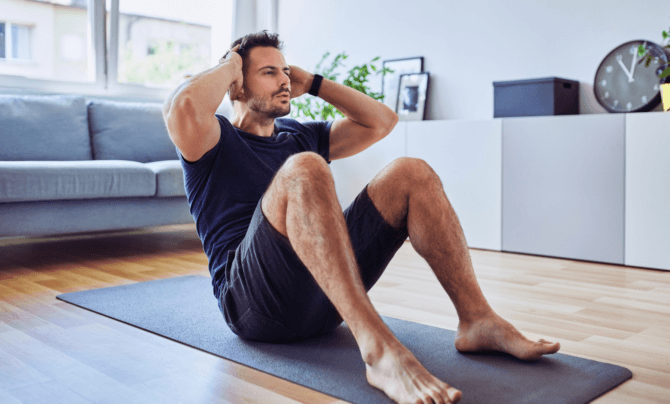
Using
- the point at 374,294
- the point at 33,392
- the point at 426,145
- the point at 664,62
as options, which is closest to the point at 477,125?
the point at 426,145

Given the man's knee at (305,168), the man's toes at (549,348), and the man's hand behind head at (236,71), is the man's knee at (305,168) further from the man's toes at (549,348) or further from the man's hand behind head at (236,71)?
the man's toes at (549,348)

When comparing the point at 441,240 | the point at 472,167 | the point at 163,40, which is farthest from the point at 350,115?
the point at 163,40

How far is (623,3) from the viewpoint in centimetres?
334

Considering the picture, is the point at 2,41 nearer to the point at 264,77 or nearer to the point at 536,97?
the point at 264,77

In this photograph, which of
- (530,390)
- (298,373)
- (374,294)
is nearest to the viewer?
(530,390)

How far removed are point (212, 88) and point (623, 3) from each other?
Result: 2675mm

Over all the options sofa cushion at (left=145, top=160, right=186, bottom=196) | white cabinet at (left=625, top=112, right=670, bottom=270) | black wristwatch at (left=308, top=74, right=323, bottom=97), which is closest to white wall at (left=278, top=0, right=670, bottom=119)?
white cabinet at (left=625, top=112, right=670, bottom=270)

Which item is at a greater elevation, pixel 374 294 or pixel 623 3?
pixel 623 3

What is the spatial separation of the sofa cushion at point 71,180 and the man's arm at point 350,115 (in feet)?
5.21

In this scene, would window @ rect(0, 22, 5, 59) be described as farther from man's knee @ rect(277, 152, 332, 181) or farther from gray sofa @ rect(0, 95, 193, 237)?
man's knee @ rect(277, 152, 332, 181)

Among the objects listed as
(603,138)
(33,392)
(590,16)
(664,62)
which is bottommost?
(33,392)

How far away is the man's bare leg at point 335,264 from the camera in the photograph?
120 cm

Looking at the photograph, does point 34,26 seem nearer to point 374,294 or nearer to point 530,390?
point 374,294

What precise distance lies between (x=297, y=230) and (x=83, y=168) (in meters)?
2.16
